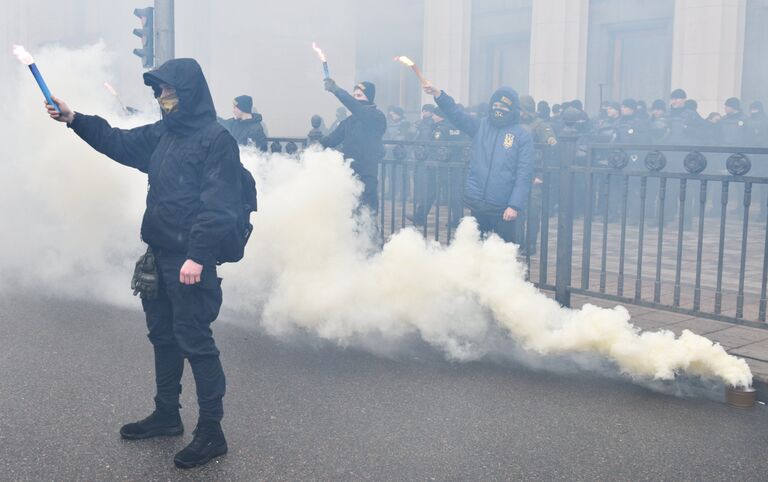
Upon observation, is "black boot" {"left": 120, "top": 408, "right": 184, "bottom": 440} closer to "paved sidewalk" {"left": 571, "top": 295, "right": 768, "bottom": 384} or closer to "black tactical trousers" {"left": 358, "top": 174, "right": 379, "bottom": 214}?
"paved sidewalk" {"left": 571, "top": 295, "right": 768, "bottom": 384}

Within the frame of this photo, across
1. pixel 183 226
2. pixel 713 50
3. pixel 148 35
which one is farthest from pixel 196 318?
pixel 713 50

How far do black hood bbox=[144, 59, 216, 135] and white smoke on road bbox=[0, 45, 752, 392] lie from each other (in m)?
2.02

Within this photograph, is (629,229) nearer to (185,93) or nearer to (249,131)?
(249,131)

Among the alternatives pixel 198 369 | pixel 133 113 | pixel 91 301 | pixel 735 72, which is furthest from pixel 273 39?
pixel 198 369

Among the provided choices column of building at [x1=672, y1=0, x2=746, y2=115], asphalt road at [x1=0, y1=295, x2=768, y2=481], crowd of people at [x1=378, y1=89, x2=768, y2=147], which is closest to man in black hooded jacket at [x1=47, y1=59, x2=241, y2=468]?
asphalt road at [x1=0, y1=295, x2=768, y2=481]

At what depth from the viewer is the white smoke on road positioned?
17.0 ft

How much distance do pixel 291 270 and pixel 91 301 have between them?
2016 mm

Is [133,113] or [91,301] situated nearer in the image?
[91,301]

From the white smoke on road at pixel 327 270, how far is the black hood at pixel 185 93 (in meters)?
2.02

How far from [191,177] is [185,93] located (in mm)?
356

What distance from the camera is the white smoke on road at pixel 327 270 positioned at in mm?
5180

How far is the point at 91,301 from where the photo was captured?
282 inches

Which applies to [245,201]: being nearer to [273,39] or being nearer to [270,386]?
[270,386]

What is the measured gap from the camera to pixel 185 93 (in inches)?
155
